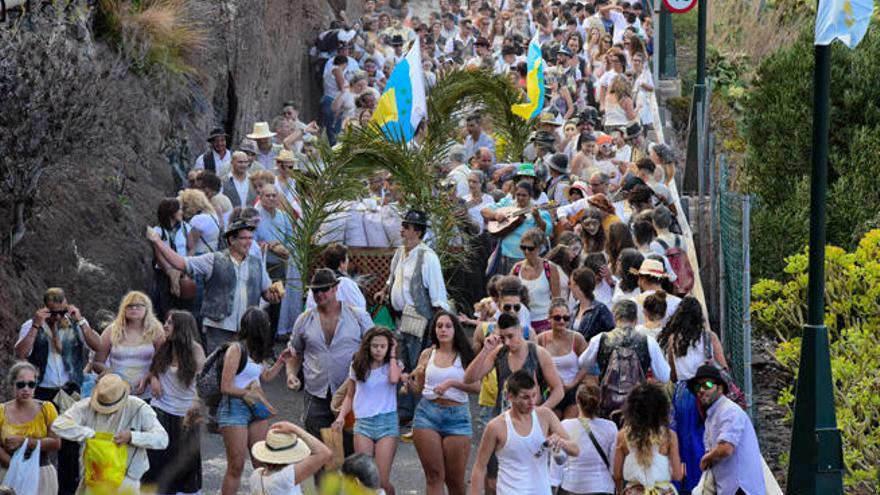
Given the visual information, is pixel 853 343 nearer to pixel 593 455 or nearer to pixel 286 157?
pixel 593 455

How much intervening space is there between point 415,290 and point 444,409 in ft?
6.98

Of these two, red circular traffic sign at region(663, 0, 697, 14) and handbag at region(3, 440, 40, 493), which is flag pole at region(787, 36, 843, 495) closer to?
handbag at region(3, 440, 40, 493)

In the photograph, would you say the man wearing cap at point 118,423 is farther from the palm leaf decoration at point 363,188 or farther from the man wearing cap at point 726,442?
the palm leaf decoration at point 363,188

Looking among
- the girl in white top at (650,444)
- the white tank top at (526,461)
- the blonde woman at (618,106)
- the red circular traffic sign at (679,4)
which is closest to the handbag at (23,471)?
the white tank top at (526,461)

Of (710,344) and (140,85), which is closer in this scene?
(710,344)

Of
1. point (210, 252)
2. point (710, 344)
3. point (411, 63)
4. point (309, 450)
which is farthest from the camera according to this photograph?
point (411, 63)

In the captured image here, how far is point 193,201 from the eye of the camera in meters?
15.2

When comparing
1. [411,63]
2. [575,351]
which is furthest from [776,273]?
[575,351]

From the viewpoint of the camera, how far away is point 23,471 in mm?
11422

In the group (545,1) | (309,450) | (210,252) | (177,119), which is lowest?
(309,450)

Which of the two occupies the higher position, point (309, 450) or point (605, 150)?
A: point (605, 150)

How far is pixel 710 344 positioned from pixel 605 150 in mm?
7057

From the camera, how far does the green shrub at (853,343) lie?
47.1ft

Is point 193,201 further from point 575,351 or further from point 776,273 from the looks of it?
point 776,273
